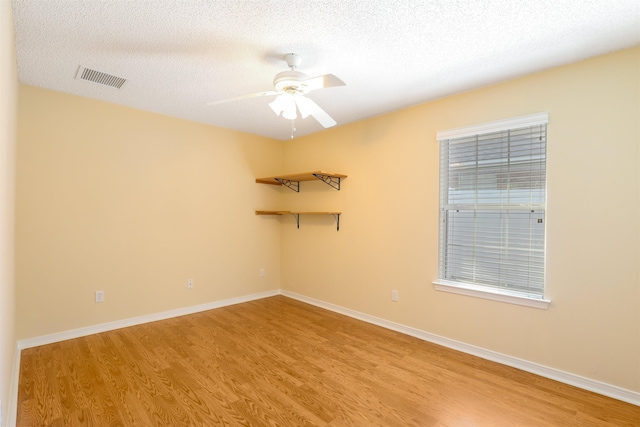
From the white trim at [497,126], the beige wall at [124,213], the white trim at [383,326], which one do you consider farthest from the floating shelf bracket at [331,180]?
the white trim at [383,326]

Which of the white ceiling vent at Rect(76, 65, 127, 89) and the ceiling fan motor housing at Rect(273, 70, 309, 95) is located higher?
the white ceiling vent at Rect(76, 65, 127, 89)

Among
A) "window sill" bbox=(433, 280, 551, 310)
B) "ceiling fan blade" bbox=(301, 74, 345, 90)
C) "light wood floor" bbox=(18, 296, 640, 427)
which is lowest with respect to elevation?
"light wood floor" bbox=(18, 296, 640, 427)

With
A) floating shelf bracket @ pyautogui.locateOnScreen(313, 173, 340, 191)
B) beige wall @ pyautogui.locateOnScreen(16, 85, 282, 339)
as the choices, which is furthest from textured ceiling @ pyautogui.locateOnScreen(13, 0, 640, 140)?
floating shelf bracket @ pyautogui.locateOnScreen(313, 173, 340, 191)

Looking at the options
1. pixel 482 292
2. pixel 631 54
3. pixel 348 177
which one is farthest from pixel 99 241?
pixel 631 54

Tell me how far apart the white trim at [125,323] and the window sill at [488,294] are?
2.70 metres

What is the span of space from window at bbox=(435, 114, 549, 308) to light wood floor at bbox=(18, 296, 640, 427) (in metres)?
0.70

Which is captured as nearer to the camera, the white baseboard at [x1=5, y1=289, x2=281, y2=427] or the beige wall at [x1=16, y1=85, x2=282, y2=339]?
the white baseboard at [x1=5, y1=289, x2=281, y2=427]

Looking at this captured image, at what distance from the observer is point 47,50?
2277 millimetres

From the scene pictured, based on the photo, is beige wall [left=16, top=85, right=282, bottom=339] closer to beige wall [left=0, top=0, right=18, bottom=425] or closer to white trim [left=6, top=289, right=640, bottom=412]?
white trim [left=6, top=289, right=640, bottom=412]

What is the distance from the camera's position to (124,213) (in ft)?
11.4

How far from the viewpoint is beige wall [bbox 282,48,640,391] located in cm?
219

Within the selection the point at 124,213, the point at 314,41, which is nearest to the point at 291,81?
the point at 314,41

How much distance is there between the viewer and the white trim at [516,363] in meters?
2.19

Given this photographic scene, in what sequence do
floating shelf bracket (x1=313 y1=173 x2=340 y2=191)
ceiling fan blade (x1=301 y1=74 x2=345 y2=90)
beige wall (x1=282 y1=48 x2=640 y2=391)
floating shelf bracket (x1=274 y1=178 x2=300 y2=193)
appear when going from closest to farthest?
ceiling fan blade (x1=301 y1=74 x2=345 y2=90) → beige wall (x1=282 y1=48 x2=640 y2=391) → floating shelf bracket (x1=313 y1=173 x2=340 y2=191) → floating shelf bracket (x1=274 y1=178 x2=300 y2=193)
